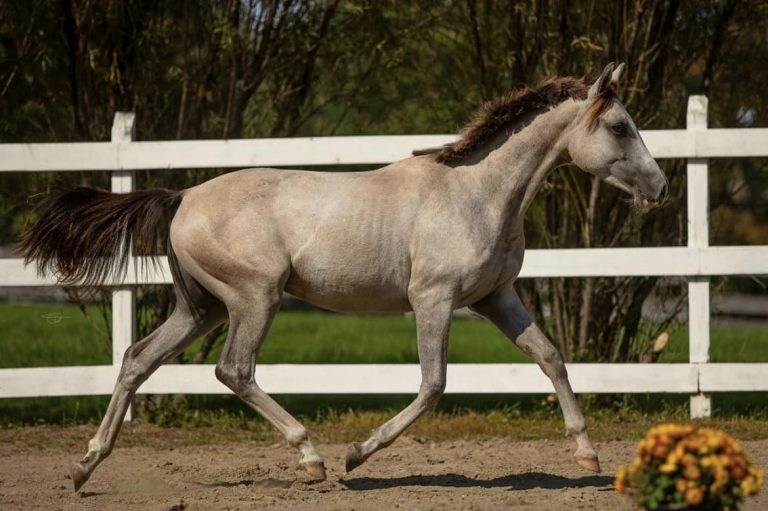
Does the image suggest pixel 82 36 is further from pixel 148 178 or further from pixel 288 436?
pixel 288 436

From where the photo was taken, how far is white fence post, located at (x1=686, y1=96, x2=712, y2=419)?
699cm

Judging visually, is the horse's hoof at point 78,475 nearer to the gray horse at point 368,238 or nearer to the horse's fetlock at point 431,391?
the gray horse at point 368,238

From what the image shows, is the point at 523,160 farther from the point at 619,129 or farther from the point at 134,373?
the point at 134,373

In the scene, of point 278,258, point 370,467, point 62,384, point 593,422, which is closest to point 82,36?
point 62,384

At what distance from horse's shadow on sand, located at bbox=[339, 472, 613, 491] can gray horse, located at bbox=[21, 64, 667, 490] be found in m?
0.20

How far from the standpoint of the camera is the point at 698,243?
23.0 feet

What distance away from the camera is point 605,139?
5266mm

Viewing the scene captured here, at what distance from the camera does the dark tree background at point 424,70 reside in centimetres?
762

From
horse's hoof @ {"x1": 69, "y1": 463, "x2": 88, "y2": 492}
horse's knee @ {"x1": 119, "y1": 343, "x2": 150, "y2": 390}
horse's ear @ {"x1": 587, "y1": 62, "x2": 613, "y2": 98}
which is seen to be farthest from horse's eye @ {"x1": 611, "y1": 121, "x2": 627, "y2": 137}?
horse's hoof @ {"x1": 69, "y1": 463, "x2": 88, "y2": 492}

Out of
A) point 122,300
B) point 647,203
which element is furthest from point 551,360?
point 122,300

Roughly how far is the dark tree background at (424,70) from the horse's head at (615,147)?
207cm

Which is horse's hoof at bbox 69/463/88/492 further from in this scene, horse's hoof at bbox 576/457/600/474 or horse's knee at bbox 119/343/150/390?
horse's hoof at bbox 576/457/600/474

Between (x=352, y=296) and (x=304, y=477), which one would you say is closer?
(x=352, y=296)

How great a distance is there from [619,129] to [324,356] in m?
6.17
